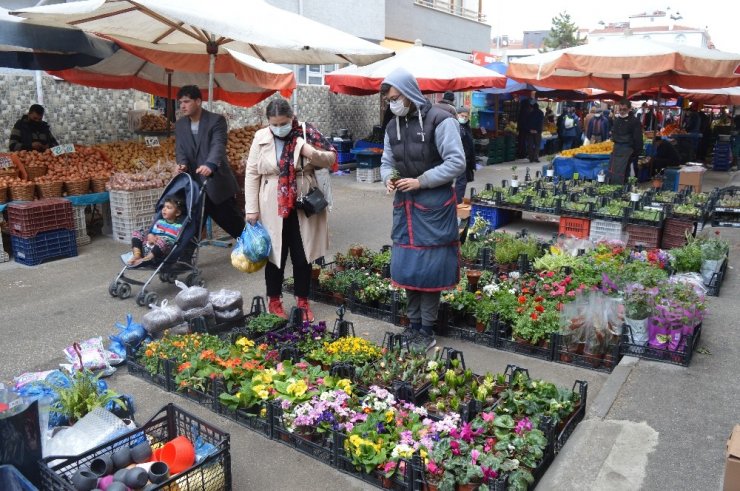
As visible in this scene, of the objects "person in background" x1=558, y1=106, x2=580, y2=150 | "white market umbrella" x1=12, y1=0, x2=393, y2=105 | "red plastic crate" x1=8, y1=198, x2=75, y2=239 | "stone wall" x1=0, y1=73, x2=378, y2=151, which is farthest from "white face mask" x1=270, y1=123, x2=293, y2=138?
"person in background" x1=558, y1=106, x2=580, y2=150

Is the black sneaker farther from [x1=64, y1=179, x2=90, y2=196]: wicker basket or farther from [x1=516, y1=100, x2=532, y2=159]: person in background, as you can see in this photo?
[x1=516, y1=100, x2=532, y2=159]: person in background

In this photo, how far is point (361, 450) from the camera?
3.43 m

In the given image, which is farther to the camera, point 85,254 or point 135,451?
point 85,254

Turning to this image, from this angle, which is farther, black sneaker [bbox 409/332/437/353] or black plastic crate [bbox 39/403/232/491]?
black sneaker [bbox 409/332/437/353]

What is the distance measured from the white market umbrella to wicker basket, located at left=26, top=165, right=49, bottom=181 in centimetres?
207

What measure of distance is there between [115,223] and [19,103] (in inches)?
121

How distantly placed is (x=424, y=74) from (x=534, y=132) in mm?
10342

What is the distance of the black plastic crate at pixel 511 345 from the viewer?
5055 mm

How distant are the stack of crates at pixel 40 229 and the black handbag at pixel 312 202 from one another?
155 inches

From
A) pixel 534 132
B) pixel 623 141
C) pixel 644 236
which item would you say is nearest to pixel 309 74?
pixel 534 132

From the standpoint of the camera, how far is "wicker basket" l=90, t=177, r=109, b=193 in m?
8.46

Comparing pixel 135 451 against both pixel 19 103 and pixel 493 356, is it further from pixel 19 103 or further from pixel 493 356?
pixel 19 103

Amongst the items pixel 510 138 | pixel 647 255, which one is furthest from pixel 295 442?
pixel 510 138

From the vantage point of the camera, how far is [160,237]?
6277 millimetres
